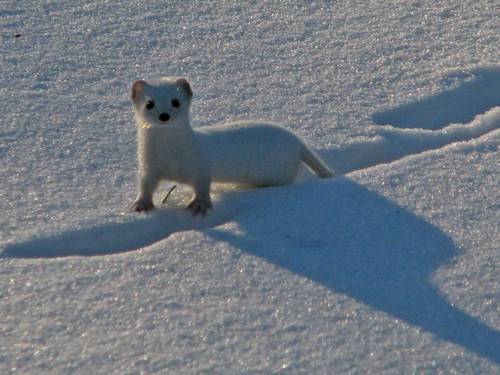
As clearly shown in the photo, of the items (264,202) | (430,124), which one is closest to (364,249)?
(264,202)

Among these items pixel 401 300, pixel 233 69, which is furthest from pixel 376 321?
pixel 233 69

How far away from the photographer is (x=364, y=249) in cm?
299

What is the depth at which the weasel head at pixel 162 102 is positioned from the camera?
323 centimetres

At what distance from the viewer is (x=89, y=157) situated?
3.62m

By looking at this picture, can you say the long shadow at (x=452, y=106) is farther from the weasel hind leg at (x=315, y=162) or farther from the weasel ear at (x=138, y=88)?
the weasel ear at (x=138, y=88)

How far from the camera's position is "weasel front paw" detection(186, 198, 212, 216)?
3256 mm

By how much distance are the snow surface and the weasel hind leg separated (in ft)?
0.35

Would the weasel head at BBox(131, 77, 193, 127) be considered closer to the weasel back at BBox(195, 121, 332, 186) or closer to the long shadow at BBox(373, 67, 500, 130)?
the weasel back at BBox(195, 121, 332, 186)

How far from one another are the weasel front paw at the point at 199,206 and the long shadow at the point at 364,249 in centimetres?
12

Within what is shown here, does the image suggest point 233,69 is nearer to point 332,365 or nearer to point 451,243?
point 451,243

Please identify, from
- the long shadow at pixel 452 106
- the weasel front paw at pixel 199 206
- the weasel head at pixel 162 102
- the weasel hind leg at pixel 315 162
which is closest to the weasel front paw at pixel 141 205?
the weasel front paw at pixel 199 206

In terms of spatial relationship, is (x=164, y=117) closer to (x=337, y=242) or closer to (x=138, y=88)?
(x=138, y=88)

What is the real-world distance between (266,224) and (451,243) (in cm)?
52

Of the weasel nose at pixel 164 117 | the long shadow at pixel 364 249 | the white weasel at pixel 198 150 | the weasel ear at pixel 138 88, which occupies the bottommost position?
the long shadow at pixel 364 249
